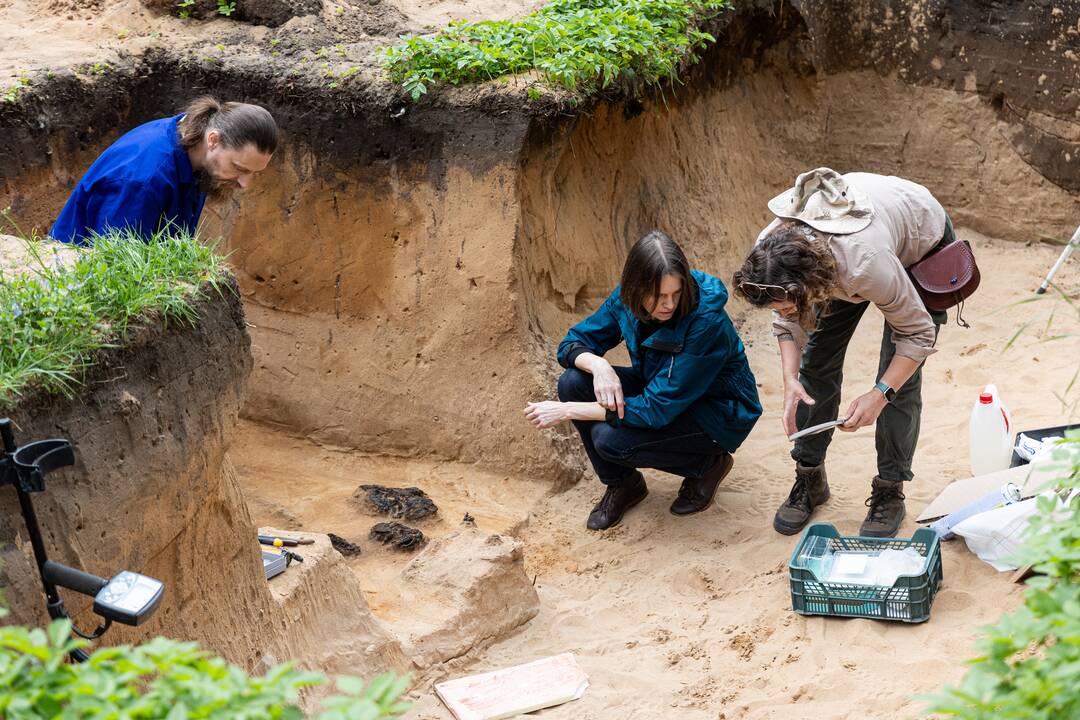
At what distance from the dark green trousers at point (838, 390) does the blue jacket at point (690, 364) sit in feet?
0.89

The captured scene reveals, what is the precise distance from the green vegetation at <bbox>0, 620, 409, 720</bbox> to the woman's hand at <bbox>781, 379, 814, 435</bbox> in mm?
2645

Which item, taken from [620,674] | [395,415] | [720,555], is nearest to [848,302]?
[720,555]

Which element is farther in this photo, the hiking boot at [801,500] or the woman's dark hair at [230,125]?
the hiking boot at [801,500]

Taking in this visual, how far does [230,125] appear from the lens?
401cm

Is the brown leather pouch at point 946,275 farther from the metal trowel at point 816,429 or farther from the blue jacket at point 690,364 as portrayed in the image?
the blue jacket at point 690,364

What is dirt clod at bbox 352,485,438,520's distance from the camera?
Answer: 5047 mm

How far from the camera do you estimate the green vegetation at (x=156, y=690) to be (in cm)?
178

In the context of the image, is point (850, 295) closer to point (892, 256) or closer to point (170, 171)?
point (892, 256)

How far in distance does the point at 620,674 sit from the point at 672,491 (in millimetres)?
1339

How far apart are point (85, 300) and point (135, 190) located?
3.19ft

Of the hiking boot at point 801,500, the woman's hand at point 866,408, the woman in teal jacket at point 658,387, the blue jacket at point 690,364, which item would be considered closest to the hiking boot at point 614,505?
the woman in teal jacket at point 658,387

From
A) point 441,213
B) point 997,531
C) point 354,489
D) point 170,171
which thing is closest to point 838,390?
point 997,531

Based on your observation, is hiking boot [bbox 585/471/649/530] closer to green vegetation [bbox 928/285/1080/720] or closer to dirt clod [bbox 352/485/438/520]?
dirt clod [bbox 352/485/438/520]

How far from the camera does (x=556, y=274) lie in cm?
575
